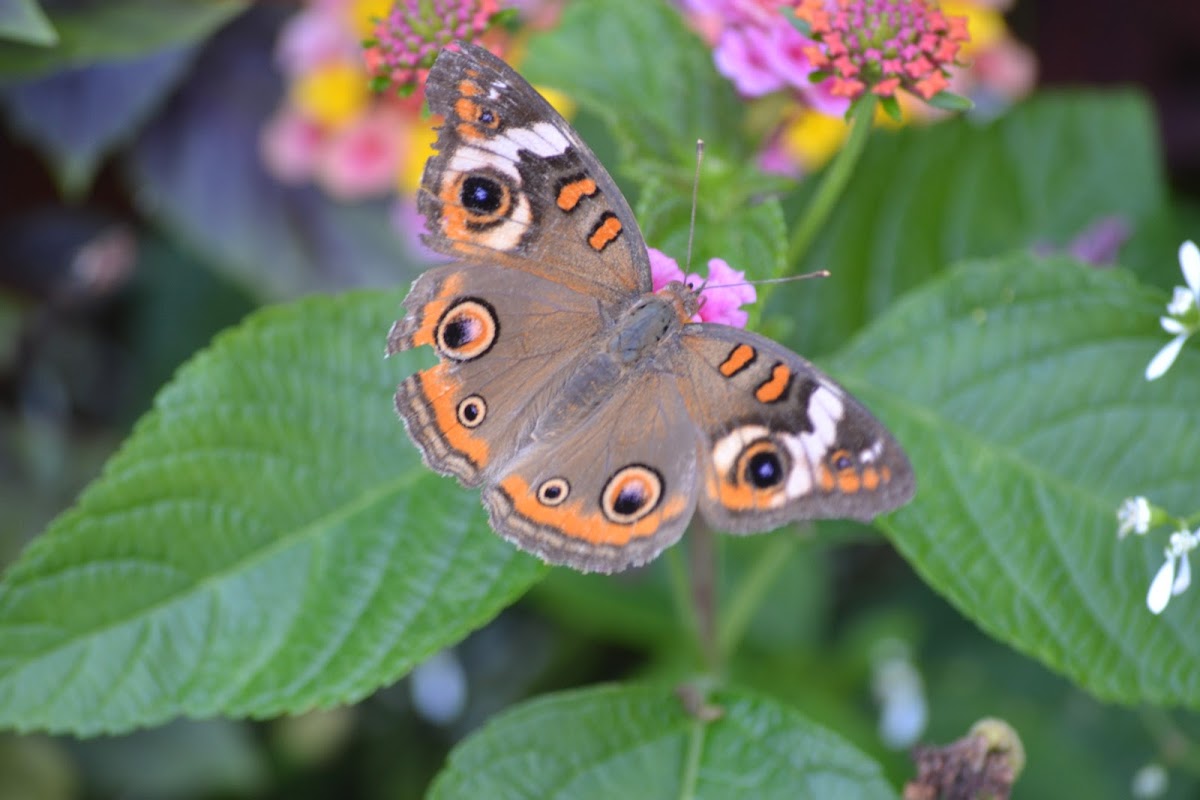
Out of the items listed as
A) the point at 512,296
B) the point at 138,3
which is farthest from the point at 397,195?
the point at 512,296

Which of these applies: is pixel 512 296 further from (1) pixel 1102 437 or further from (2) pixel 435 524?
(1) pixel 1102 437

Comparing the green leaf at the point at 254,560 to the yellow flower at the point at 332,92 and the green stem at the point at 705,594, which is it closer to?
the green stem at the point at 705,594

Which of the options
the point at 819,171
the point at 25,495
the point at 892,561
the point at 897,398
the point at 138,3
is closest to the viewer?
the point at 897,398

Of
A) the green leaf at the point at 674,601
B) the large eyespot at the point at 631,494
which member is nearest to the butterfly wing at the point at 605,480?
the large eyespot at the point at 631,494

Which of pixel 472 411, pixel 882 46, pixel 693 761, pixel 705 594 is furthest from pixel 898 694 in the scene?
pixel 882 46

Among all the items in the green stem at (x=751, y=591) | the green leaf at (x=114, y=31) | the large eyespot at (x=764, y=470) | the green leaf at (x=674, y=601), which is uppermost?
the green leaf at (x=114, y=31)

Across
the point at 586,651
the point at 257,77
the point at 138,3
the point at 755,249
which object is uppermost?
the point at 138,3

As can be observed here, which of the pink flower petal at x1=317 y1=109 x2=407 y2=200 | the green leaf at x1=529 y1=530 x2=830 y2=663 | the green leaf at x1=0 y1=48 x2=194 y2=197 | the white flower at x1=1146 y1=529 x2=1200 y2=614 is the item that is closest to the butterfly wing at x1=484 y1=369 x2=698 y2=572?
the white flower at x1=1146 y1=529 x2=1200 y2=614
